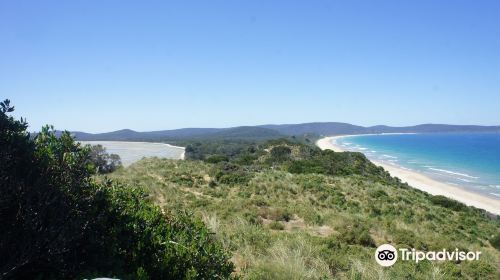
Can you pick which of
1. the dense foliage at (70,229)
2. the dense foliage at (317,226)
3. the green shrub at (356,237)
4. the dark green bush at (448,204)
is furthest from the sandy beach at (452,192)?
the dense foliage at (70,229)

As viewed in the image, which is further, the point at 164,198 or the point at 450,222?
the point at 450,222

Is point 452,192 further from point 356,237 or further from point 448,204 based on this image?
point 356,237

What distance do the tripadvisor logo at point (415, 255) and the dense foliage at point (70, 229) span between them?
5253 mm

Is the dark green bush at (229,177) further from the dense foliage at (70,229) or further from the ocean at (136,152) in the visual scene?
the ocean at (136,152)

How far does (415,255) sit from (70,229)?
8.28 metres

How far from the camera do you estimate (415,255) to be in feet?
29.6

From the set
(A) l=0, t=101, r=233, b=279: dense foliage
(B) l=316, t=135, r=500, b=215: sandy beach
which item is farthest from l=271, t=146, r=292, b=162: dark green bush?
(A) l=0, t=101, r=233, b=279: dense foliage

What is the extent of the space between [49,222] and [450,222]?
1978cm

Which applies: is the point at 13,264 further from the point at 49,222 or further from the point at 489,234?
the point at 489,234

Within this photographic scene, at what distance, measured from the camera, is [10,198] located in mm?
3396

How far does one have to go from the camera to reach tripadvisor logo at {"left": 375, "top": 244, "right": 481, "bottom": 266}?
8.18m

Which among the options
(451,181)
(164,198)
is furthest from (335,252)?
(451,181)

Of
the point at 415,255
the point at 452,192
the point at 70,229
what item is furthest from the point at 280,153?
the point at 70,229

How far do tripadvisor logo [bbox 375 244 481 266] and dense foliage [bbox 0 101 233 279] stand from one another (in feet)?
17.2
